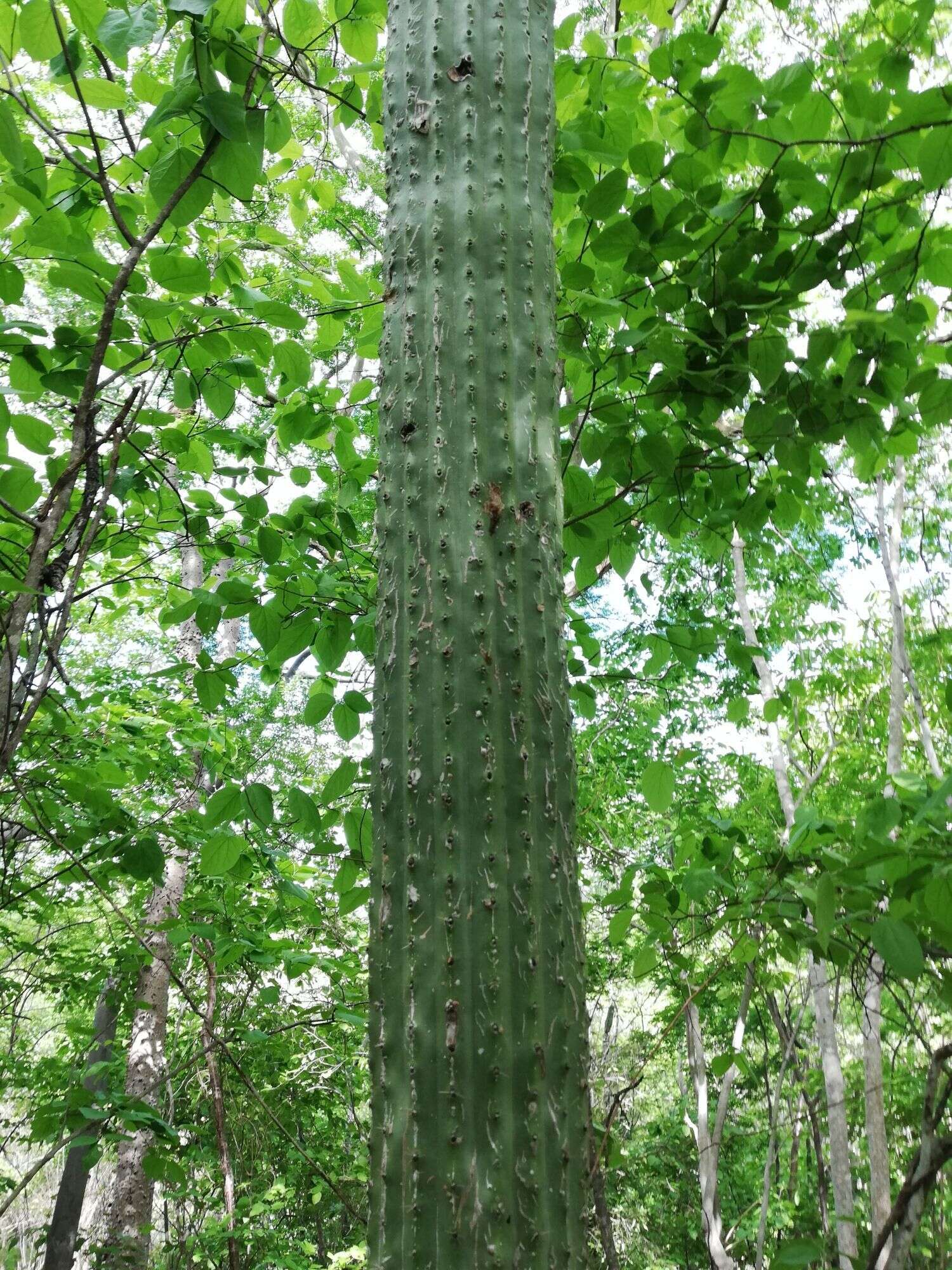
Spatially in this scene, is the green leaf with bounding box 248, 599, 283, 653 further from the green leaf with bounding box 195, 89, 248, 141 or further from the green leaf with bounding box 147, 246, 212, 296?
the green leaf with bounding box 195, 89, 248, 141

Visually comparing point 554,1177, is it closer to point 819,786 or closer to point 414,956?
point 414,956

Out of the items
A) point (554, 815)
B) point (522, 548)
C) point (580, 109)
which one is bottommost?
point (554, 815)

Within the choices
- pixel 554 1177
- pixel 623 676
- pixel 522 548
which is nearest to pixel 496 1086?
pixel 554 1177

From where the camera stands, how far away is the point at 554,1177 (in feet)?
2.87

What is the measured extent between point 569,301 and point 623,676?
37.6 inches

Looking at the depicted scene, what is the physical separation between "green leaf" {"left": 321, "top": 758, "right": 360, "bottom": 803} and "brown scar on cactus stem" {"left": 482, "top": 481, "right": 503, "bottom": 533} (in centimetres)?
104

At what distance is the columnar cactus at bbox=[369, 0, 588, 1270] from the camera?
0.88 metres

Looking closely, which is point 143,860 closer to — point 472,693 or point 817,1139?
point 472,693

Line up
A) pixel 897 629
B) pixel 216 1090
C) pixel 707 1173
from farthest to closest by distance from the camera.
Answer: pixel 897 629, pixel 707 1173, pixel 216 1090

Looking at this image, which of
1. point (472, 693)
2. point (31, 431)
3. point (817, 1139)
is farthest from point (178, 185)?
point (817, 1139)

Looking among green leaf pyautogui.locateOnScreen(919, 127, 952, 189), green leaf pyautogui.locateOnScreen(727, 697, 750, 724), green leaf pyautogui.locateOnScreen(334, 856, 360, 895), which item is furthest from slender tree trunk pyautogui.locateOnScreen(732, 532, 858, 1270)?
green leaf pyautogui.locateOnScreen(919, 127, 952, 189)

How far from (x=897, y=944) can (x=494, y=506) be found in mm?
968

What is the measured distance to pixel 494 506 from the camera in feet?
3.71

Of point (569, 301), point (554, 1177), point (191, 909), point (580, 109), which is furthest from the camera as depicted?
point (191, 909)
